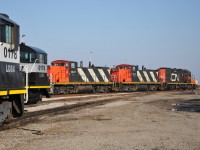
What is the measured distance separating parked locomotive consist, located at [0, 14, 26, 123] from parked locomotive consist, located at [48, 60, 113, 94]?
19.7 m

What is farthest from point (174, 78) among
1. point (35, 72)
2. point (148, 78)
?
point (35, 72)

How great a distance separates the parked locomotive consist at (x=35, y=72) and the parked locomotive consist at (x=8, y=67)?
23.5 feet

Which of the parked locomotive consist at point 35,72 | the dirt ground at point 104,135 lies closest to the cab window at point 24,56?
the parked locomotive consist at point 35,72

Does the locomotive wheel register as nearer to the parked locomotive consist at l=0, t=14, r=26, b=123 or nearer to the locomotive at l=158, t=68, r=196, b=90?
the parked locomotive consist at l=0, t=14, r=26, b=123

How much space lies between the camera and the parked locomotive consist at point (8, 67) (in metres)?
9.96

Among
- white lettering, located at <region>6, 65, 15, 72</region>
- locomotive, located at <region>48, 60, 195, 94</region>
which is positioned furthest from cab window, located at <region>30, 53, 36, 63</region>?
white lettering, located at <region>6, 65, 15, 72</region>

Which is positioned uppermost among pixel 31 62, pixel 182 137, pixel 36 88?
pixel 31 62

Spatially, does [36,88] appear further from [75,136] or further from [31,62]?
[75,136]

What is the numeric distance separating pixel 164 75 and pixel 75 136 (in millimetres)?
46799

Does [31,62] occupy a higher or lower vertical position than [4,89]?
higher

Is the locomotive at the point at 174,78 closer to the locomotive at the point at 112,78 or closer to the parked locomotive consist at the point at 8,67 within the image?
the locomotive at the point at 112,78

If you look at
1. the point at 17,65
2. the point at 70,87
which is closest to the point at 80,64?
the point at 70,87

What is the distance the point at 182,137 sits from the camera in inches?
364

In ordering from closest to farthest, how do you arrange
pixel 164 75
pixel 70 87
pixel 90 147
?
pixel 90 147
pixel 70 87
pixel 164 75
